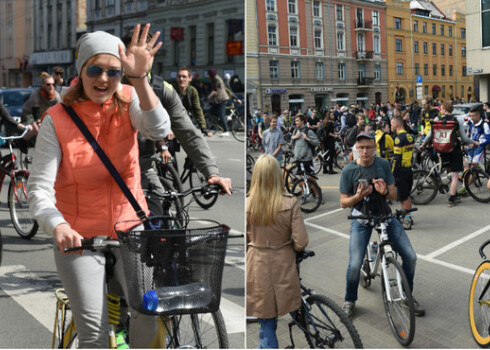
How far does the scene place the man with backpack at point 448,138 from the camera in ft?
7.26

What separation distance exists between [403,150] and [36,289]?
2334mm

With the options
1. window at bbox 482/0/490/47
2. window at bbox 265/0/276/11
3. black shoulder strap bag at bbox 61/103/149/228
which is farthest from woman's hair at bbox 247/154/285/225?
window at bbox 482/0/490/47

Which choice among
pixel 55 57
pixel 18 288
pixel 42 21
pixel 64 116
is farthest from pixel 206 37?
pixel 64 116

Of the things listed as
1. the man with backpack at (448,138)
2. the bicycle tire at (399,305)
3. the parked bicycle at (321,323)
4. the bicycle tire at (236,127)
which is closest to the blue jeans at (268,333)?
the parked bicycle at (321,323)

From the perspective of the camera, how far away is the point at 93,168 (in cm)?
169

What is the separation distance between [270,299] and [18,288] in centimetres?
191

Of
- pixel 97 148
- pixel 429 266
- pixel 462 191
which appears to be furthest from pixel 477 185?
pixel 97 148

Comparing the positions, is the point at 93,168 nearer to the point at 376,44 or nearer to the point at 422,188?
the point at 376,44

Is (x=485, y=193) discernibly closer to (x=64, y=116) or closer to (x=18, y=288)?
(x=64, y=116)

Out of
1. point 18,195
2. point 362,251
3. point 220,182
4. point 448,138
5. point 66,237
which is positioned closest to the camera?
point 66,237

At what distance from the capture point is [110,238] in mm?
1676

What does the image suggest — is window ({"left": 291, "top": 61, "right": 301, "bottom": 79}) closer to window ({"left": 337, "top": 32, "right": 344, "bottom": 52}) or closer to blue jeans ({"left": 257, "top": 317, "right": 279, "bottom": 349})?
window ({"left": 337, "top": 32, "right": 344, "bottom": 52})

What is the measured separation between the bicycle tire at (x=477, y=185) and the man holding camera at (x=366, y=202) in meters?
0.28

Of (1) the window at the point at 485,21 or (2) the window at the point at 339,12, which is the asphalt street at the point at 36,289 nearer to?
(2) the window at the point at 339,12
